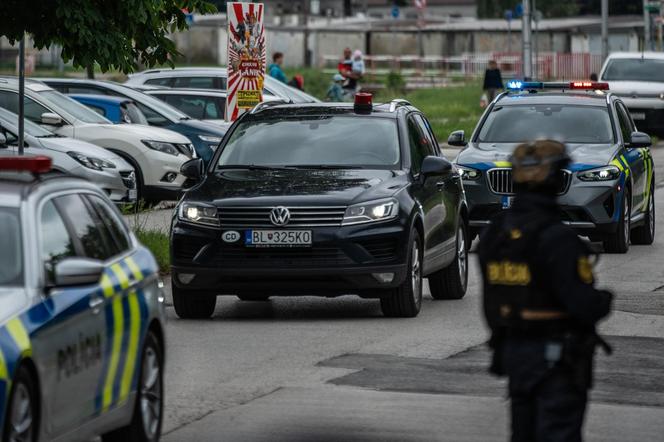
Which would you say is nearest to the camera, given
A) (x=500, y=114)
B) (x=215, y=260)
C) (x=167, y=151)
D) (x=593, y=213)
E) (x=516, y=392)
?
(x=516, y=392)

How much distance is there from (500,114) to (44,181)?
12.2 metres

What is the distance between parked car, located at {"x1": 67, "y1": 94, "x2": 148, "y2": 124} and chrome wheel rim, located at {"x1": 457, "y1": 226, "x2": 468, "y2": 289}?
1073 centimetres

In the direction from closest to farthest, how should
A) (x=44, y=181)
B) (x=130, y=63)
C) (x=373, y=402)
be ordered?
1. (x=44, y=181)
2. (x=373, y=402)
3. (x=130, y=63)

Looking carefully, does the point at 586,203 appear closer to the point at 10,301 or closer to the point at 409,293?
the point at 409,293

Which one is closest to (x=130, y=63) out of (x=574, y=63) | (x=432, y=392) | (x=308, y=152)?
(x=308, y=152)

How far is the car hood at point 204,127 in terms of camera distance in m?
25.3

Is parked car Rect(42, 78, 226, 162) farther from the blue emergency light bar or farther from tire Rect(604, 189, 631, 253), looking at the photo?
tire Rect(604, 189, 631, 253)

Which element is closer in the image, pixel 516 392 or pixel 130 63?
pixel 516 392

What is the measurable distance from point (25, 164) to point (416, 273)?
6.00 meters

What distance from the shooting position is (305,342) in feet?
39.0

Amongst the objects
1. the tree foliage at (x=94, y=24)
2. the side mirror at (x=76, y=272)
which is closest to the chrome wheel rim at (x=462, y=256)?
the tree foliage at (x=94, y=24)

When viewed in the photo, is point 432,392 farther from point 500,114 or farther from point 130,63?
point 500,114

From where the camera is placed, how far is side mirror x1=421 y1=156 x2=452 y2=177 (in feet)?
44.7

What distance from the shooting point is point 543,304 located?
6.20 metres
